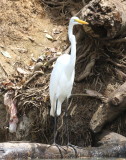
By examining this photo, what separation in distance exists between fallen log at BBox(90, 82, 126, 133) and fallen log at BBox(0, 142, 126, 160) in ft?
2.30

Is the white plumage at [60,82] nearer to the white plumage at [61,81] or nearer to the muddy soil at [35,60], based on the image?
the white plumage at [61,81]

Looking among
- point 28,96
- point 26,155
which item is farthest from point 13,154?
point 28,96

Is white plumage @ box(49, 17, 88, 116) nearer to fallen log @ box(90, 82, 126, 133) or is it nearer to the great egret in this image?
the great egret

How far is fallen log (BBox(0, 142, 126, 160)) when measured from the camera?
6807mm

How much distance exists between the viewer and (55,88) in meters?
8.25

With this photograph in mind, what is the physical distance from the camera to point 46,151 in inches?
277

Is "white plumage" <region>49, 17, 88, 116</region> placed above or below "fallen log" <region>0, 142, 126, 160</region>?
above

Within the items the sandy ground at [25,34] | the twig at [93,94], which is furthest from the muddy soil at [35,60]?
the twig at [93,94]

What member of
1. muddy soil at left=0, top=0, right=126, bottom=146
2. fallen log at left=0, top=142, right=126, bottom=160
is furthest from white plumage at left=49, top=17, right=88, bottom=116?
fallen log at left=0, top=142, right=126, bottom=160

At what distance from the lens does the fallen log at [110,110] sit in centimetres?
805

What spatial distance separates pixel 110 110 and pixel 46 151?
1.73m

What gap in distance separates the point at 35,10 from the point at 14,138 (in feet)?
11.3

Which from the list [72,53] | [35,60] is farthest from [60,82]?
[35,60]

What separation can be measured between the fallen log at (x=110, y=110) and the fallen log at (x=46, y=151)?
701 millimetres
